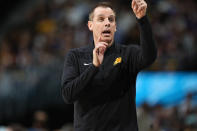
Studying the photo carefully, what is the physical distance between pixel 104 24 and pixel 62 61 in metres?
7.06

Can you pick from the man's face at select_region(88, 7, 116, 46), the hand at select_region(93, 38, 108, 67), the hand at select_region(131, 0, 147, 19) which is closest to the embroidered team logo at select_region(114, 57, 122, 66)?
the man's face at select_region(88, 7, 116, 46)

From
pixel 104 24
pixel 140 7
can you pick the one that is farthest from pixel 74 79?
pixel 140 7

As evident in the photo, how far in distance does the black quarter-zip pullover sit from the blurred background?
108 inches

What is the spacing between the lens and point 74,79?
4008 mm

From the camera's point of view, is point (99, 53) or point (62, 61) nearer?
point (99, 53)

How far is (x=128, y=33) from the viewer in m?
12.4

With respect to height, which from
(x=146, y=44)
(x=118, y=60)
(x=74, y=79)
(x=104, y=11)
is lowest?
(x=74, y=79)

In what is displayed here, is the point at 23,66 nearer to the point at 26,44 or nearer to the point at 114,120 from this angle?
the point at 26,44

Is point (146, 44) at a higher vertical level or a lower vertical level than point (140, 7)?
lower

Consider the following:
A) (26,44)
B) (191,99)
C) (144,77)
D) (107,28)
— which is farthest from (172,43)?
(107,28)

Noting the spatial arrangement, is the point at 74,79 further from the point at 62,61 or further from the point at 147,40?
the point at 62,61

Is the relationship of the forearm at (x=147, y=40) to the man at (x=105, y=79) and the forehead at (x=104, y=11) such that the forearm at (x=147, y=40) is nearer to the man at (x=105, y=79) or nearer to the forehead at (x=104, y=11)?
the man at (x=105, y=79)

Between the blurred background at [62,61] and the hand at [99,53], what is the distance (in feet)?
9.87

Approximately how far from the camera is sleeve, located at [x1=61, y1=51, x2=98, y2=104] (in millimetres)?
3885
